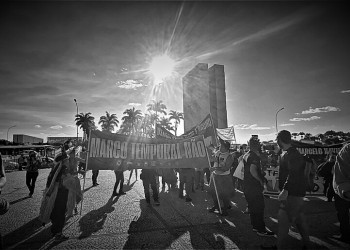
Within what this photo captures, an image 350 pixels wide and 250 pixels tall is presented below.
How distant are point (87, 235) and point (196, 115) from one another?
167 feet

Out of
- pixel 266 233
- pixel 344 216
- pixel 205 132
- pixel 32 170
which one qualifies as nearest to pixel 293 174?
pixel 266 233

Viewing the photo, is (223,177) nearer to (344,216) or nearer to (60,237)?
(344,216)

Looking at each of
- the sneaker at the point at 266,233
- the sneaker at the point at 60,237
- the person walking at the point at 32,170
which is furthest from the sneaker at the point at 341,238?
the person walking at the point at 32,170

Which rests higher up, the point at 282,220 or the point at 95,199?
the point at 282,220

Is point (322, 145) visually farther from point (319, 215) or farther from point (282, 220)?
point (282, 220)

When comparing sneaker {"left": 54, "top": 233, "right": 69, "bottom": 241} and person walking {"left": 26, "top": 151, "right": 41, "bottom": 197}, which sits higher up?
person walking {"left": 26, "top": 151, "right": 41, "bottom": 197}

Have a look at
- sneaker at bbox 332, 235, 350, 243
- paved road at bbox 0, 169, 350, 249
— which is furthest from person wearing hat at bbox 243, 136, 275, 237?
sneaker at bbox 332, 235, 350, 243

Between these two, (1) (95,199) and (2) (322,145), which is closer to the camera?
(1) (95,199)

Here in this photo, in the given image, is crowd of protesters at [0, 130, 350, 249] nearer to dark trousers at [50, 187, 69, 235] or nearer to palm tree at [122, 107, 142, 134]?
dark trousers at [50, 187, 69, 235]

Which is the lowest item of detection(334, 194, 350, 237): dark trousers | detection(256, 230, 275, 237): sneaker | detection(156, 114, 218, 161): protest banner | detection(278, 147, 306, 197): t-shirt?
detection(256, 230, 275, 237): sneaker

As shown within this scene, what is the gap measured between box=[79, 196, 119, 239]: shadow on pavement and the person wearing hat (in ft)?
12.5

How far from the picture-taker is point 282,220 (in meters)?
3.52

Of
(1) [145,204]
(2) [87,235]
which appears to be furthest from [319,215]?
(2) [87,235]

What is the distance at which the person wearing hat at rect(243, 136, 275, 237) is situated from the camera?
4.66 m
